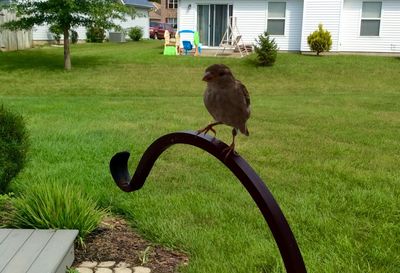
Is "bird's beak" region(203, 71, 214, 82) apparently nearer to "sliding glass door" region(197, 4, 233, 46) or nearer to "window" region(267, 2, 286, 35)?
"window" region(267, 2, 286, 35)

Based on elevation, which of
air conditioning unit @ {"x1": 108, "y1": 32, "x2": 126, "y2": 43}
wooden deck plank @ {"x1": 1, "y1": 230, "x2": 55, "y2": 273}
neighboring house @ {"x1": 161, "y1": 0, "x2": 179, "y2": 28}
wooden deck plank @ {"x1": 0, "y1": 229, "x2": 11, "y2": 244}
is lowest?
wooden deck plank @ {"x1": 0, "y1": 229, "x2": 11, "y2": 244}

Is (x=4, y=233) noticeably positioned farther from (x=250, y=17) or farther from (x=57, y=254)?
(x=250, y=17)

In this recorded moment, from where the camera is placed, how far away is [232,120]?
69.1 inches

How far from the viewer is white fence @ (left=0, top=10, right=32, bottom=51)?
23.4m

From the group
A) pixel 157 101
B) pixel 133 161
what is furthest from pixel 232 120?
pixel 157 101

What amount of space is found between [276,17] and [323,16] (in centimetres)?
241

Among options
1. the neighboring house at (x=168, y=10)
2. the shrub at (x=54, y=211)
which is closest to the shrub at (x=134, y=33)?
the neighboring house at (x=168, y=10)

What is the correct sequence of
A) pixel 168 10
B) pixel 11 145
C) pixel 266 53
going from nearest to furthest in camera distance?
pixel 11 145
pixel 266 53
pixel 168 10

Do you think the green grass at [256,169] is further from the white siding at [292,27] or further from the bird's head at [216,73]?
the white siding at [292,27]

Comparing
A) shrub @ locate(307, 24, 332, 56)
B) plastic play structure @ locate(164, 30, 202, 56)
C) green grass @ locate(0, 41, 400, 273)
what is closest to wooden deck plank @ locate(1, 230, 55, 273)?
green grass @ locate(0, 41, 400, 273)

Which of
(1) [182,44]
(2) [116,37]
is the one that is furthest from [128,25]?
(1) [182,44]

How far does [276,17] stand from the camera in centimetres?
2384

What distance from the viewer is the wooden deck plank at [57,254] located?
3053mm

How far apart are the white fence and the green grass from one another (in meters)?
11.0
